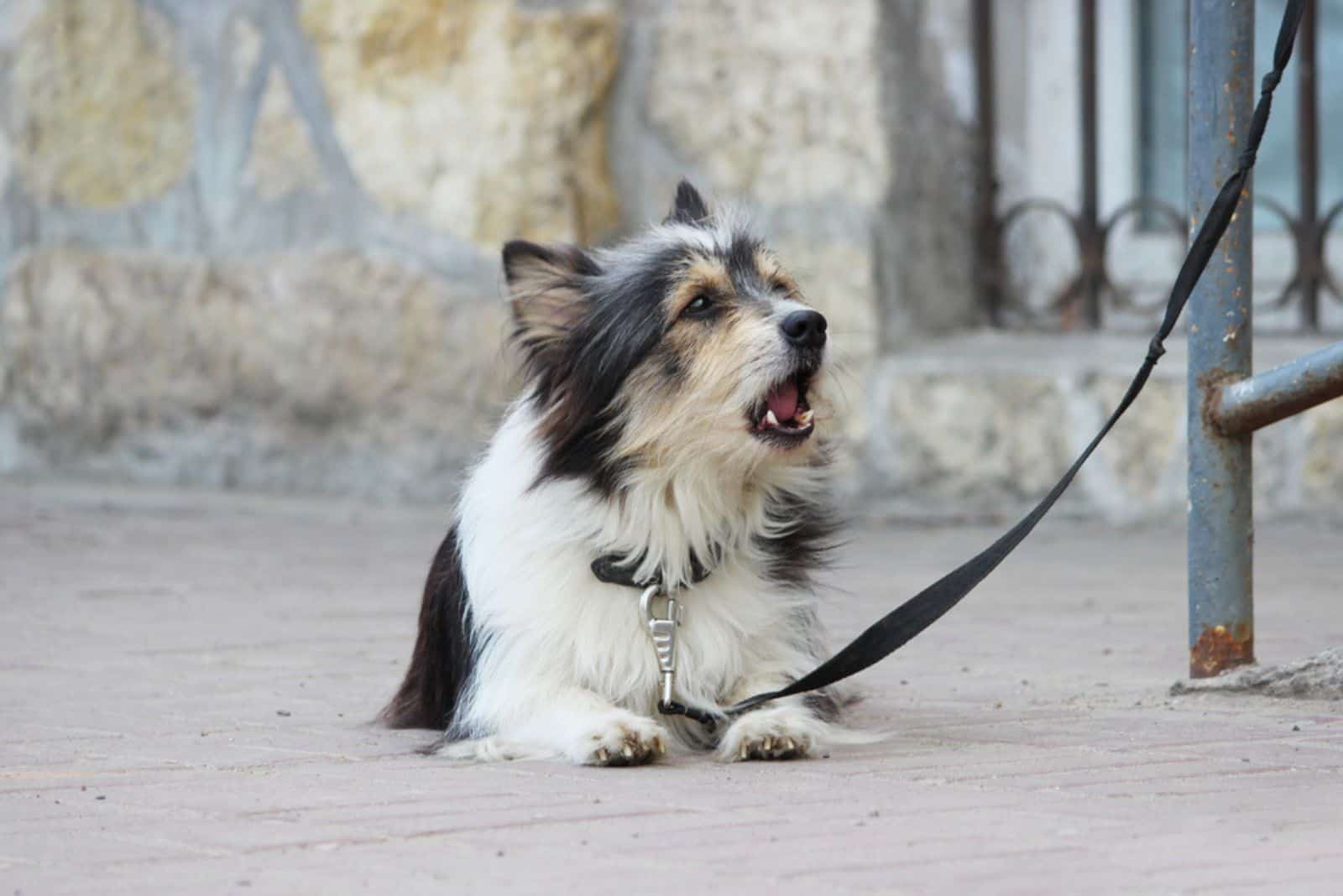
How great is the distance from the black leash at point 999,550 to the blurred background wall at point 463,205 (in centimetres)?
347

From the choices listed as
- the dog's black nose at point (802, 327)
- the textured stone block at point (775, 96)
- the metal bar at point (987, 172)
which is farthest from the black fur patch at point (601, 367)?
the metal bar at point (987, 172)

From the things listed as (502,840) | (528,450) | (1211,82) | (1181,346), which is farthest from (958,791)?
(1181,346)

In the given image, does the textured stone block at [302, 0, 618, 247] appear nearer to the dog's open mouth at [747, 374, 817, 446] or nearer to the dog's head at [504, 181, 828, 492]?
the dog's head at [504, 181, 828, 492]

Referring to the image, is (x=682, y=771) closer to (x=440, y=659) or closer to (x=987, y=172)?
(x=440, y=659)

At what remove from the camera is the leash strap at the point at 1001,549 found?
14.3ft

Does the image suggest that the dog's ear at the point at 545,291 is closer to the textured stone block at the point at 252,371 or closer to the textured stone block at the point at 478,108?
the textured stone block at the point at 252,371

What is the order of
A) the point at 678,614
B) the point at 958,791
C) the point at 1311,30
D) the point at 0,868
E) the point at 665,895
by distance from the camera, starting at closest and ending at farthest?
the point at 665,895, the point at 0,868, the point at 958,791, the point at 678,614, the point at 1311,30

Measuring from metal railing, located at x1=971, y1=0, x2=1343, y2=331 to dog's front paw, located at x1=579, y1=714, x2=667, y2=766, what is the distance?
452 cm

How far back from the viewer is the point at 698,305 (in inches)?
184

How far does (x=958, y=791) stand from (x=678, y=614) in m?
0.98

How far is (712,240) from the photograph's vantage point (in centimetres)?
479

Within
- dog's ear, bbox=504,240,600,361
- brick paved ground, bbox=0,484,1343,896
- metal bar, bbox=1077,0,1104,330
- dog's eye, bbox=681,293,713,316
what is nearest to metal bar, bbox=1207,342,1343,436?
brick paved ground, bbox=0,484,1343,896

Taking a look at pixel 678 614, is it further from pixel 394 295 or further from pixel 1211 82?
pixel 394 295

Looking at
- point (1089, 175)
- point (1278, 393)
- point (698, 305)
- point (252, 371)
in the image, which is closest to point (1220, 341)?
point (1278, 393)
